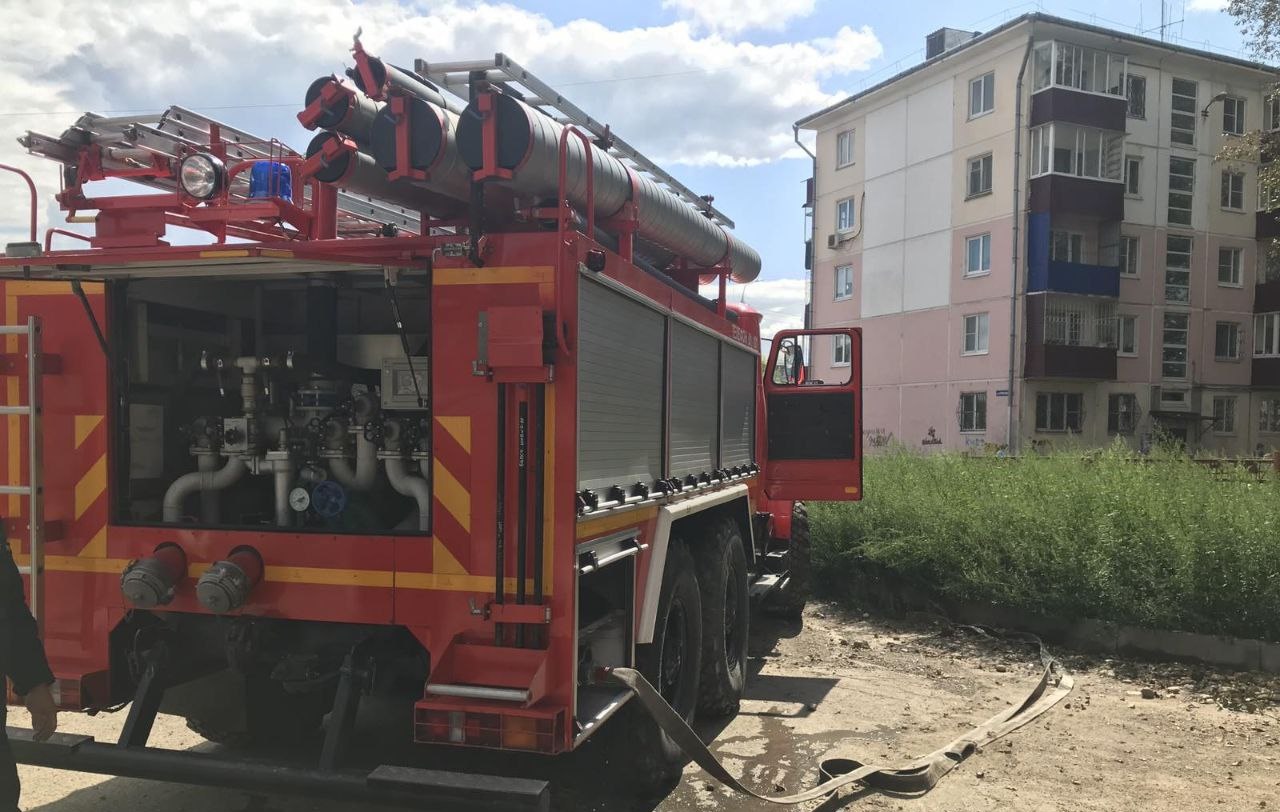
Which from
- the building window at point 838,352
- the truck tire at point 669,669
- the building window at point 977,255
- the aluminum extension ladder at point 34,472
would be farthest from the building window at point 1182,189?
the aluminum extension ladder at point 34,472

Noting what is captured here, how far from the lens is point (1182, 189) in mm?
29719

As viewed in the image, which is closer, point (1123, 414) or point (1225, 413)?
point (1123, 414)

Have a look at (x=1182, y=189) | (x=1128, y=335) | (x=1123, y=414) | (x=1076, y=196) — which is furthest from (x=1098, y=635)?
(x=1182, y=189)

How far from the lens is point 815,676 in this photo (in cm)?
708

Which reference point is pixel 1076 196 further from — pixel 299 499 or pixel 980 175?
pixel 299 499

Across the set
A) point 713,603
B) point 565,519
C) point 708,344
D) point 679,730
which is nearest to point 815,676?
point 713,603

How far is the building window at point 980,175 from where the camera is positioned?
28.3 m

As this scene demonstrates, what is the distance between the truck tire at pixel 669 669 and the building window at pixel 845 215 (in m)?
30.4

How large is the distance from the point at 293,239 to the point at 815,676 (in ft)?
16.0

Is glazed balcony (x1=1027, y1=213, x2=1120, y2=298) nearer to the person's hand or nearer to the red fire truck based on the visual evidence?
the red fire truck

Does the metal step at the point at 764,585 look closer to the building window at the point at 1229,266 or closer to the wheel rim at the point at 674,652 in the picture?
the wheel rim at the point at 674,652

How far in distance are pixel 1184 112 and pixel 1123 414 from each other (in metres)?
9.95

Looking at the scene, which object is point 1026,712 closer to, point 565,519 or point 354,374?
point 565,519

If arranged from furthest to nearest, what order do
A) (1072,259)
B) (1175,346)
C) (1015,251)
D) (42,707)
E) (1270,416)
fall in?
(1270,416), (1175,346), (1072,259), (1015,251), (42,707)
